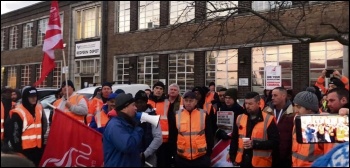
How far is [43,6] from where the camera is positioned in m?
28.1

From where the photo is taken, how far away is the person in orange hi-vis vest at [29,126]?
5.33 meters

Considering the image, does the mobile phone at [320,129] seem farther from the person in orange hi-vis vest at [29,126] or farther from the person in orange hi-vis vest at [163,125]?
the person in orange hi-vis vest at [29,126]

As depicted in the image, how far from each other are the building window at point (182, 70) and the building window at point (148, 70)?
0.99 m

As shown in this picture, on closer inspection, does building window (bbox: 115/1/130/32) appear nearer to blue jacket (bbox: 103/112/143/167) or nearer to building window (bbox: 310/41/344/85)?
building window (bbox: 310/41/344/85)

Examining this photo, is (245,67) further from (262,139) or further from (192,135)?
(262,139)

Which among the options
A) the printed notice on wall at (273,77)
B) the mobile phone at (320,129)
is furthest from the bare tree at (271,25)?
the mobile phone at (320,129)

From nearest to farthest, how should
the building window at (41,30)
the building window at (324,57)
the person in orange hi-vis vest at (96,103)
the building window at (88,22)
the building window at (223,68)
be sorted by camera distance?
1. the person in orange hi-vis vest at (96,103)
2. the building window at (324,57)
3. the building window at (223,68)
4. the building window at (88,22)
5. the building window at (41,30)

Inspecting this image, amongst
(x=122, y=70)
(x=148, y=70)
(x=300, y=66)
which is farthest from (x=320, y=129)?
(x=122, y=70)

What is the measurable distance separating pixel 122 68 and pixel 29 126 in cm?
1705

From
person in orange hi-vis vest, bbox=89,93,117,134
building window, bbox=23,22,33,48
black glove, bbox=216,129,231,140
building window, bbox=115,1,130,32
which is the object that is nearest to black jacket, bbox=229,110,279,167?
black glove, bbox=216,129,231,140

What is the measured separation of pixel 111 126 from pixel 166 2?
1719 centimetres

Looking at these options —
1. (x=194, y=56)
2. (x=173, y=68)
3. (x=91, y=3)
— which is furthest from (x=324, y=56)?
(x=91, y=3)

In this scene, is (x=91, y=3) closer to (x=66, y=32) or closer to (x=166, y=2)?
(x=66, y=32)

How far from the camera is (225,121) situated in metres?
6.18
